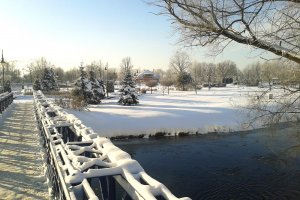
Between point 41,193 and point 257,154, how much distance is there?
40.6ft

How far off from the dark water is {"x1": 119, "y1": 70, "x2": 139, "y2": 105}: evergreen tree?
1343 centimetres

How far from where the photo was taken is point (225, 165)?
15.0 metres

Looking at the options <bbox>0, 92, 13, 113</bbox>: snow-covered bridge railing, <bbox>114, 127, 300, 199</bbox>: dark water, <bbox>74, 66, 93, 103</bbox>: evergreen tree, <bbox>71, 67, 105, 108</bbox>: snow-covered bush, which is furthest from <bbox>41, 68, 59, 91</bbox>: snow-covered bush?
<bbox>114, 127, 300, 199</bbox>: dark water

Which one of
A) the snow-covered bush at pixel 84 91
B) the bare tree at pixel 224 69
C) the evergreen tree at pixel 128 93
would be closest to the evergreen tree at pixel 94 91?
the snow-covered bush at pixel 84 91

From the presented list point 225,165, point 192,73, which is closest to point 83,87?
point 225,165

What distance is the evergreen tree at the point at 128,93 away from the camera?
114ft

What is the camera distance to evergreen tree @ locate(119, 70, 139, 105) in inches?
1369

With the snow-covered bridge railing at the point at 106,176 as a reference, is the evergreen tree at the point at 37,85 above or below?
above

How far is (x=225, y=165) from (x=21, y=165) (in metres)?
9.05

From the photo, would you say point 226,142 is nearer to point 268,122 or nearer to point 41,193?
point 268,122

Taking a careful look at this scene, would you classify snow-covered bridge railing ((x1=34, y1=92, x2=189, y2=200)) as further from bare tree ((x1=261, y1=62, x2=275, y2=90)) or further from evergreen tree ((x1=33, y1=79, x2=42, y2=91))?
evergreen tree ((x1=33, y1=79, x2=42, y2=91))

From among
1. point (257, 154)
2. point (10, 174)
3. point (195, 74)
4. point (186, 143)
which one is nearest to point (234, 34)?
point (10, 174)

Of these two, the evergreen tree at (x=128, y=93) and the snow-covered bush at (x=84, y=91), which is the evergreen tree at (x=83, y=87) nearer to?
the snow-covered bush at (x=84, y=91)

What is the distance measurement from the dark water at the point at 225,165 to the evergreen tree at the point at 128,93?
44.1 feet
